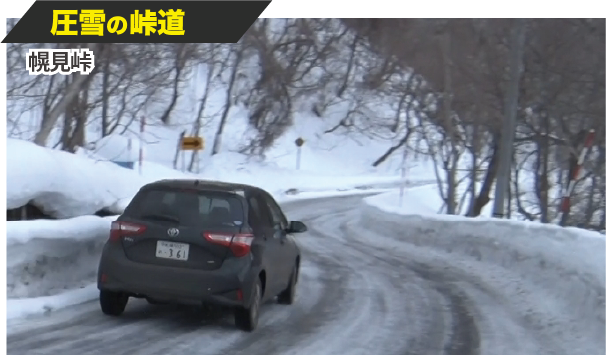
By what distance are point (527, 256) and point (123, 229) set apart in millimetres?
7385

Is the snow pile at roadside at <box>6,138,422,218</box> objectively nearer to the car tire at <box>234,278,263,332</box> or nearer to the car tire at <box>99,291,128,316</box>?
the car tire at <box>99,291,128,316</box>

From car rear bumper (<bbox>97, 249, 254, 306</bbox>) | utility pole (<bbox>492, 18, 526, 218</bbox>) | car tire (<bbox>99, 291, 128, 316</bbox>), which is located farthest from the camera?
utility pole (<bbox>492, 18, 526, 218</bbox>)

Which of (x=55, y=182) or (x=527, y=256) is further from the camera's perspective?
(x=527, y=256)

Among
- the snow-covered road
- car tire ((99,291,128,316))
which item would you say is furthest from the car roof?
the snow-covered road

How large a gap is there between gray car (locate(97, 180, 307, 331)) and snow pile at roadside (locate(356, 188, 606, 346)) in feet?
12.3

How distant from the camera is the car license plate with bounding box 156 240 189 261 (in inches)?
326

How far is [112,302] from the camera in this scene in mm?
8930

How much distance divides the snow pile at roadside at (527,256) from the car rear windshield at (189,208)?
4.05 meters

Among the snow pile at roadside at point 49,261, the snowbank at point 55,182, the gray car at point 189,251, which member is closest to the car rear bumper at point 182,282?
the gray car at point 189,251

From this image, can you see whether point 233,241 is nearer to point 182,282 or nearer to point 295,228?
point 182,282

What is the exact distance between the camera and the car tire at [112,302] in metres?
8.86

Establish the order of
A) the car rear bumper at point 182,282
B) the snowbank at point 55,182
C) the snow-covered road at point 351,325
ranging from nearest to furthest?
the snow-covered road at point 351,325
the car rear bumper at point 182,282
the snowbank at point 55,182

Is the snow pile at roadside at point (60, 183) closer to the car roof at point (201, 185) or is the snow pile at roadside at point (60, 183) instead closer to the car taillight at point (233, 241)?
the car roof at point (201, 185)

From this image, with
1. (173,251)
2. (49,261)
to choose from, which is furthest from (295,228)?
(49,261)
